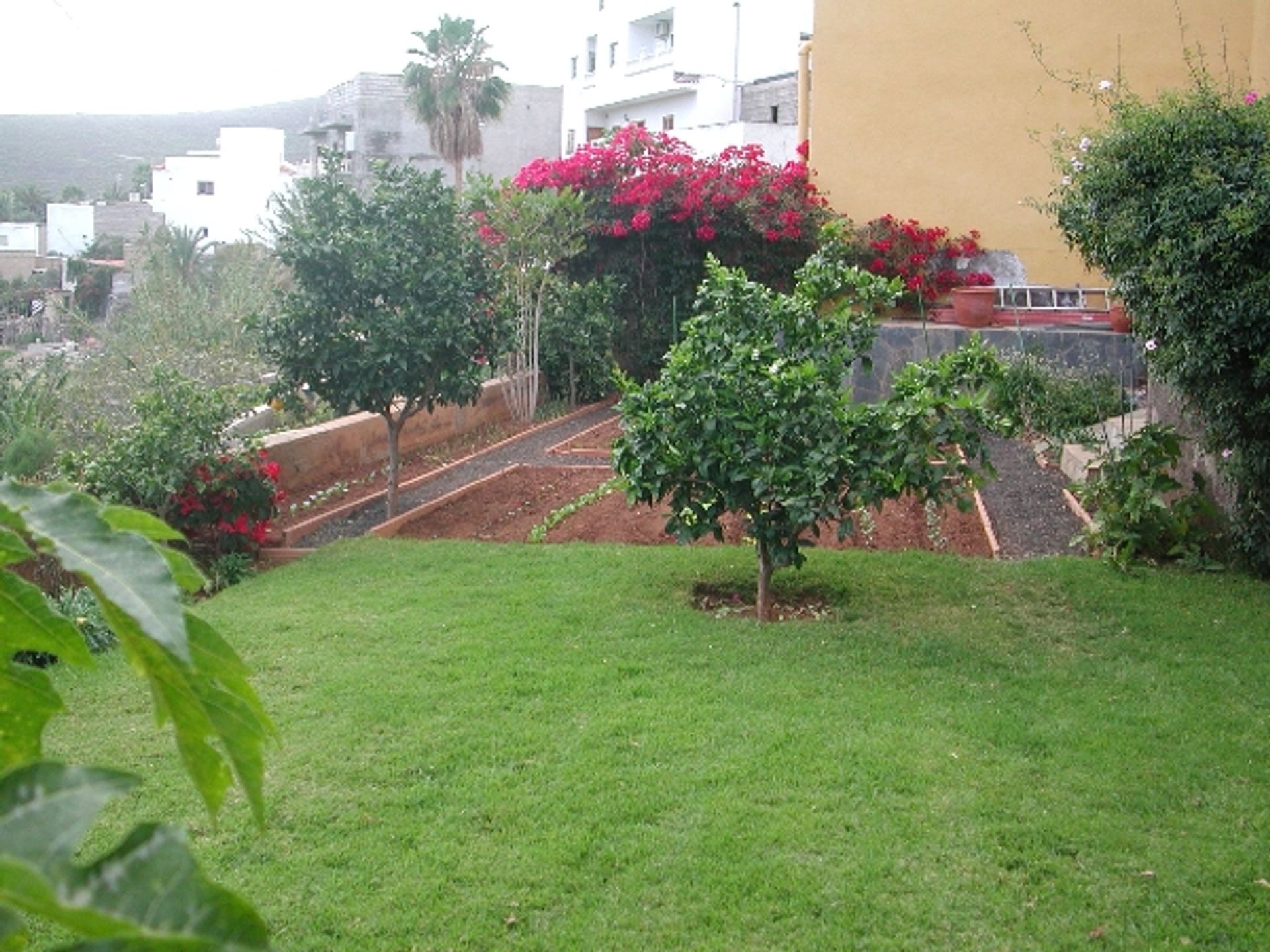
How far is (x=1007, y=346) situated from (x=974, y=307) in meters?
0.97

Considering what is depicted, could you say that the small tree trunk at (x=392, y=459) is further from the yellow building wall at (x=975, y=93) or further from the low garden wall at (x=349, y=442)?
the yellow building wall at (x=975, y=93)

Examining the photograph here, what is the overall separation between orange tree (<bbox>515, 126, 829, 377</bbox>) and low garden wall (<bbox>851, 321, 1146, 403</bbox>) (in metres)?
2.20

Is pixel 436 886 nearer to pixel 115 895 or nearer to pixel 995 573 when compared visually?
pixel 115 895

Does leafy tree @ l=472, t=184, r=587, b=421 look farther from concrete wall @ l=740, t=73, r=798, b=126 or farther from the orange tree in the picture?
concrete wall @ l=740, t=73, r=798, b=126

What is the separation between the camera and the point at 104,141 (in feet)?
223

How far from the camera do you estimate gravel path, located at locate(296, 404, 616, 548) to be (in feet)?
34.3

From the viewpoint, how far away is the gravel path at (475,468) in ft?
34.3

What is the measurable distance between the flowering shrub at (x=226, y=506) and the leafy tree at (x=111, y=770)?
27.1 feet

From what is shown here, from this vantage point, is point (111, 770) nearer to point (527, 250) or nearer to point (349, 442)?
point (349, 442)

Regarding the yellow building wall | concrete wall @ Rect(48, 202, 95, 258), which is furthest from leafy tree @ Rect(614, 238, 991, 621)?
concrete wall @ Rect(48, 202, 95, 258)

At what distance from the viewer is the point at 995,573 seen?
8.23 metres

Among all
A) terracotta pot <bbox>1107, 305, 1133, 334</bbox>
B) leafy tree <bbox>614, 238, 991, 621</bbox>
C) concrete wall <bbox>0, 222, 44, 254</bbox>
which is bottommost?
leafy tree <bbox>614, 238, 991, 621</bbox>

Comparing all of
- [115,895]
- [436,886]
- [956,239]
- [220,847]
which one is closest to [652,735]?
[436,886]

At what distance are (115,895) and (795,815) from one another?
4143 millimetres
